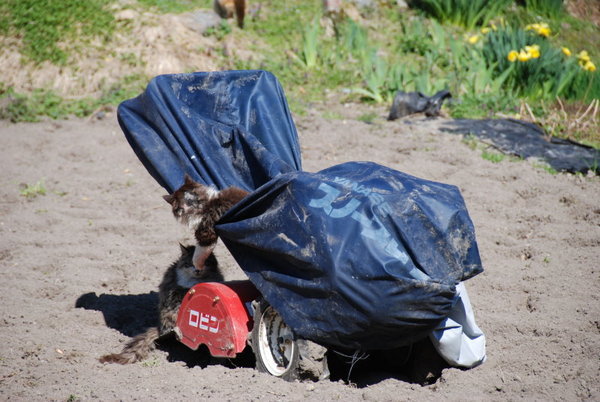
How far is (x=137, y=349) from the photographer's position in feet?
13.5

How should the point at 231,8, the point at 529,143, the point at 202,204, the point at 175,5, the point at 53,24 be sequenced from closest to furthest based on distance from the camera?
1. the point at 202,204
2. the point at 529,143
3. the point at 53,24
4. the point at 231,8
5. the point at 175,5

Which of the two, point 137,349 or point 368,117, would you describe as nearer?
point 137,349

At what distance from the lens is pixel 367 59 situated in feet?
30.7

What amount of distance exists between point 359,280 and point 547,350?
4.64 feet

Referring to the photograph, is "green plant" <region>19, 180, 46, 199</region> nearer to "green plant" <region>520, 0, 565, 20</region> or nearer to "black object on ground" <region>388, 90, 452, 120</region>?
"black object on ground" <region>388, 90, 452, 120</region>

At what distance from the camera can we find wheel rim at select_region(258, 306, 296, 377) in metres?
3.54

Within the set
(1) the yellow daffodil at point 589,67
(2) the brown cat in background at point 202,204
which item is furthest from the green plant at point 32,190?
(1) the yellow daffodil at point 589,67

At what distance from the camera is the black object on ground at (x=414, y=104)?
26.6 feet

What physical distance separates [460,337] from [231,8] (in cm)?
786

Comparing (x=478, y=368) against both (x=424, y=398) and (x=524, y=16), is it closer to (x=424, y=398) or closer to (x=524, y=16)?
(x=424, y=398)

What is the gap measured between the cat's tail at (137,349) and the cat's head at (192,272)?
1.14 feet

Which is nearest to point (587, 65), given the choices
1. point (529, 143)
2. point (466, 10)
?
point (529, 143)

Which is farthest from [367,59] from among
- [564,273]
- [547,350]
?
[547,350]

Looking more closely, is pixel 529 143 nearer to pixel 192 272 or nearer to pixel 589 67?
pixel 589 67
